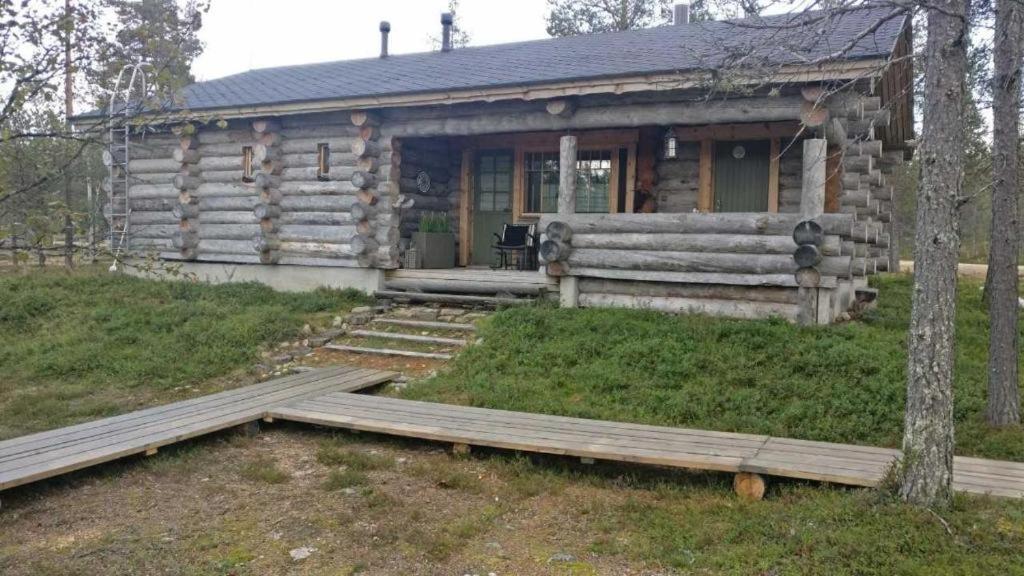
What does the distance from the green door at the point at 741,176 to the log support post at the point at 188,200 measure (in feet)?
29.5

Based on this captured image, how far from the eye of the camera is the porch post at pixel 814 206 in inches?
326

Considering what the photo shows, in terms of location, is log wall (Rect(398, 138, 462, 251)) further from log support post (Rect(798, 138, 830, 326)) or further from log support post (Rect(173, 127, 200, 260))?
log support post (Rect(798, 138, 830, 326))

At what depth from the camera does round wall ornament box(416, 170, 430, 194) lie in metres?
12.8

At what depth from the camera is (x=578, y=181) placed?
12539 millimetres

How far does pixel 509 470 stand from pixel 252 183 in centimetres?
937

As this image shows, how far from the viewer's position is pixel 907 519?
397cm

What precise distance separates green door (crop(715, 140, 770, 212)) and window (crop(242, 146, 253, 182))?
7854 millimetres

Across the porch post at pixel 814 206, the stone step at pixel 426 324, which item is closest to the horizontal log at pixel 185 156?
the stone step at pixel 426 324

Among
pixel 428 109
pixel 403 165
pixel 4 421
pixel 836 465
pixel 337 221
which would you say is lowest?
pixel 4 421

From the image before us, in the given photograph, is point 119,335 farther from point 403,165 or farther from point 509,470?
point 509,470

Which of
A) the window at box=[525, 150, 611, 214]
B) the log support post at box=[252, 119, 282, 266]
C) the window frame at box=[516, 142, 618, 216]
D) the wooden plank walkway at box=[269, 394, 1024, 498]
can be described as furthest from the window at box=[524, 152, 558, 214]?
the wooden plank walkway at box=[269, 394, 1024, 498]

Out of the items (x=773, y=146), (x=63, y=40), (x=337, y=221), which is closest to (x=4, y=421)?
(x=63, y=40)

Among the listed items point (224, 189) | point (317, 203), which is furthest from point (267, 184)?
point (224, 189)

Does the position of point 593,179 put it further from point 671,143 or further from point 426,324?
point 426,324
